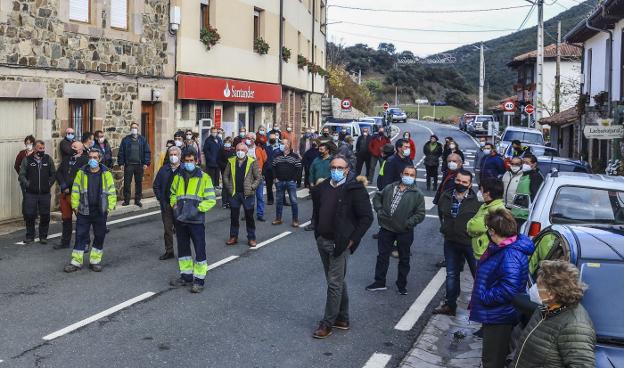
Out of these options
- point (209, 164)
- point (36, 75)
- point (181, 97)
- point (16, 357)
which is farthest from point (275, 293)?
point (181, 97)

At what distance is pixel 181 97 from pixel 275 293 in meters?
12.4

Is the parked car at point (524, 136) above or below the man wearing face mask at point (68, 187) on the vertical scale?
above

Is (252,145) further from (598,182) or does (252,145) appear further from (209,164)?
(598,182)

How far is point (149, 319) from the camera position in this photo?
8297 millimetres

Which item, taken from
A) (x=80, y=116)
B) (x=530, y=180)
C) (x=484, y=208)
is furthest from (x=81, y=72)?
(x=484, y=208)

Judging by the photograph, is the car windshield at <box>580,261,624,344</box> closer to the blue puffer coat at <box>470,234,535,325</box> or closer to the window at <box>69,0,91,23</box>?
the blue puffer coat at <box>470,234,535,325</box>

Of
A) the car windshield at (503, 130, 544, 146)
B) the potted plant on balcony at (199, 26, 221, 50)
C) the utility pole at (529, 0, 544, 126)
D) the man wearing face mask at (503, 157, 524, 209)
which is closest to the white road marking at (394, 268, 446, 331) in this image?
the man wearing face mask at (503, 157, 524, 209)

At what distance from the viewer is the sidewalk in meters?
7.15

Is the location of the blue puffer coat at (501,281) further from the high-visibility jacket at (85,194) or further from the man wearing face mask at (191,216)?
the high-visibility jacket at (85,194)

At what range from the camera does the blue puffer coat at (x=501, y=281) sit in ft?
18.9

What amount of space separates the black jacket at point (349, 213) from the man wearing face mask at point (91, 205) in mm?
4060

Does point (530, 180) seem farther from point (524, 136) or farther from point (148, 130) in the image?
point (524, 136)

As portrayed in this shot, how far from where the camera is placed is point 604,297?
5.22 m

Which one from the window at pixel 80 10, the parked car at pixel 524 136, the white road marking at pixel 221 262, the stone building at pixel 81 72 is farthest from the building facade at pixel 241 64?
the white road marking at pixel 221 262
